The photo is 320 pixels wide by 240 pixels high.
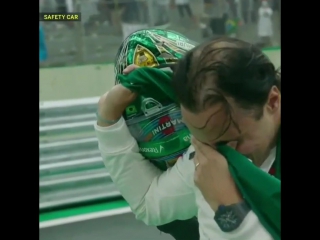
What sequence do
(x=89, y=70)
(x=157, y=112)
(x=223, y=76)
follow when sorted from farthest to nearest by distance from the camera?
(x=89, y=70)
(x=157, y=112)
(x=223, y=76)

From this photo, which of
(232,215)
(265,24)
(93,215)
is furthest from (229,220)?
(93,215)

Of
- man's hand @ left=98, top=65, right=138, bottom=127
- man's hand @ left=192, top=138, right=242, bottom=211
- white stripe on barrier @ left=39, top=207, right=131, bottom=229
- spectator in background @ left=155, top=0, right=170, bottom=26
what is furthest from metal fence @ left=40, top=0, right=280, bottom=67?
white stripe on barrier @ left=39, top=207, right=131, bottom=229

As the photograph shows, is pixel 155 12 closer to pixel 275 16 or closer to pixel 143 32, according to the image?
pixel 143 32

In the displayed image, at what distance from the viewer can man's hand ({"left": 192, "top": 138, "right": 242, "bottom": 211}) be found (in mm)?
818

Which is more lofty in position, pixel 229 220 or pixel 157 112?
pixel 157 112

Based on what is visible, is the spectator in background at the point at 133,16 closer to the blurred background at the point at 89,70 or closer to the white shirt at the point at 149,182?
the blurred background at the point at 89,70

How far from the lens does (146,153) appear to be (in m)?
0.93

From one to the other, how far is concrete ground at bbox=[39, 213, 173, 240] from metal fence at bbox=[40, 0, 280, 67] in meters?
0.37

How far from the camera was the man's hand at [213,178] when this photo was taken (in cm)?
82

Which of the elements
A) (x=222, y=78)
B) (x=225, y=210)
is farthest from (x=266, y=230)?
(x=222, y=78)

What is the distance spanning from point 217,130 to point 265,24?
0.25 metres

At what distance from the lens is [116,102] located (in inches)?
35.5

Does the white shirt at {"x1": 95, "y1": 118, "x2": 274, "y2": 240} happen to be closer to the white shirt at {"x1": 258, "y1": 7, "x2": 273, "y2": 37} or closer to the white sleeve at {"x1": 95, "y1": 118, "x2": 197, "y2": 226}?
the white sleeve at {"x1": 95, "y1": 118, "x2": 197, "y2": 226}

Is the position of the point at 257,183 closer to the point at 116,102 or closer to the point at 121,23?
the point at 116,102
